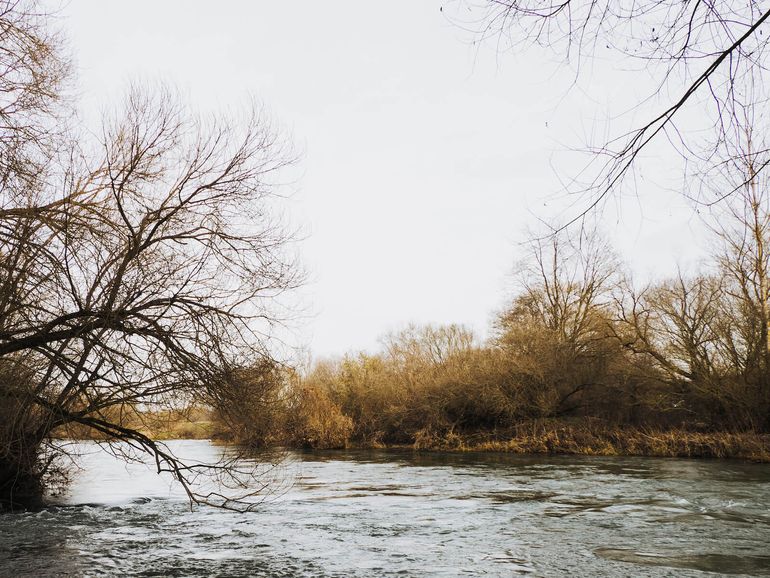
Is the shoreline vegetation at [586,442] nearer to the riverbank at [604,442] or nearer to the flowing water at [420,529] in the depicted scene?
the riverbank at [604,442]

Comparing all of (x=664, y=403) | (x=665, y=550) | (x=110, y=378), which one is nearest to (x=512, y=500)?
(x=665, y=550)

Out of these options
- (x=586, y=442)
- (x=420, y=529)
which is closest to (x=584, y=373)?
(x=586, y=442)

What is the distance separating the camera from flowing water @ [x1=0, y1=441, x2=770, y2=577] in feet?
28.9

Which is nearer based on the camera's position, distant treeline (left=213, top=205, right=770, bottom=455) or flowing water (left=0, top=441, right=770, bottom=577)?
flowing water (left=0, top=441, right=770, bottom=577)

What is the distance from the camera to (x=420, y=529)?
11.5 meters

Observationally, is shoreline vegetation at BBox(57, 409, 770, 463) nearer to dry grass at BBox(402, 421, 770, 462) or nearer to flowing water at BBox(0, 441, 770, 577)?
dry grass at BBox(402, 421, 770, 462)

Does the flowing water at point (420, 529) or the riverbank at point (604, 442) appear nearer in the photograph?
the flowing water at point (420, 529)

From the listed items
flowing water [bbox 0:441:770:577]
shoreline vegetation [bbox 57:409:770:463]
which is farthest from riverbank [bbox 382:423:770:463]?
flowing water [bbox 0:441:770:577]

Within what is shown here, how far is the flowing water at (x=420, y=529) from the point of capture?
8805 mm

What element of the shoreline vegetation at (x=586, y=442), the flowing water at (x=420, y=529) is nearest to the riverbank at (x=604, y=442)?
the shoreline vegetation at (x=586, y=442)

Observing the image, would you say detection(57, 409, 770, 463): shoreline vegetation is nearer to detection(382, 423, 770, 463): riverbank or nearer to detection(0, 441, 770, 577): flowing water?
detection(382, 423, 770, 463): riverbank

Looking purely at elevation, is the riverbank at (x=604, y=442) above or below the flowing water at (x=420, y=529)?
above

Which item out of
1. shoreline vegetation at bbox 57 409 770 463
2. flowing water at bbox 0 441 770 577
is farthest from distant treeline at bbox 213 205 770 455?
flowing water at bbox 0 441 770 577

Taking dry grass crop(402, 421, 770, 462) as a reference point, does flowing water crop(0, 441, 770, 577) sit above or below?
below
